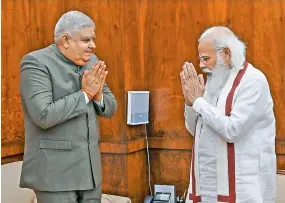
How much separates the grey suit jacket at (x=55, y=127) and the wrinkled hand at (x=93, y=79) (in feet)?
0.13

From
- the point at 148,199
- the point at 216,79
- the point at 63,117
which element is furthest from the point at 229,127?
the point at 148,199

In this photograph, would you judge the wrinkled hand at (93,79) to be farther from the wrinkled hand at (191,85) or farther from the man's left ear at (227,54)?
the man's left ear at (227,54)

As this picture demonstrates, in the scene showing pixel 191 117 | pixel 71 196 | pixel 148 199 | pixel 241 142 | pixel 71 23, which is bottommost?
pixel 148 199

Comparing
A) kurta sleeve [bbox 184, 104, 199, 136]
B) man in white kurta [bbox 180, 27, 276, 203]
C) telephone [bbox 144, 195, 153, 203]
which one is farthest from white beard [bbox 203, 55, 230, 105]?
telephone [bbox 144, 195, 153, 203]

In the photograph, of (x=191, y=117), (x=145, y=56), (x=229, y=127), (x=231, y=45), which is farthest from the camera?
(x=145, y=56)

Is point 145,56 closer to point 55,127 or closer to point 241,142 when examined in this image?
point 241,142

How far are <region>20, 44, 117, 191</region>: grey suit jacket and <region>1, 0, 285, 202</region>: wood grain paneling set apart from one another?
139 centimetres

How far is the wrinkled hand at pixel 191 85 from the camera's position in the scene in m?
2.57

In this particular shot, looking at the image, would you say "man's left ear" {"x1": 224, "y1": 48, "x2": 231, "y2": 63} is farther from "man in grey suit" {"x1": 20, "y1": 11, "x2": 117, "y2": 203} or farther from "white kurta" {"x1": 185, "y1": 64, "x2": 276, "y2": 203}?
"man in grey suit" {"x1": 20, "y1": 11, "x2": 117, "y2": 203}

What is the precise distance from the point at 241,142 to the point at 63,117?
91 centimetres

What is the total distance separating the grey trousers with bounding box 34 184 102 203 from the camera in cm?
208

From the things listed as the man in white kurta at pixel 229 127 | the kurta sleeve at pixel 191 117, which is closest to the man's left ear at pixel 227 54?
the man in white kurta at pixel 229 127

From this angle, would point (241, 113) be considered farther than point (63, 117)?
Yes

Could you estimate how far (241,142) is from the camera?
95.7 inches
